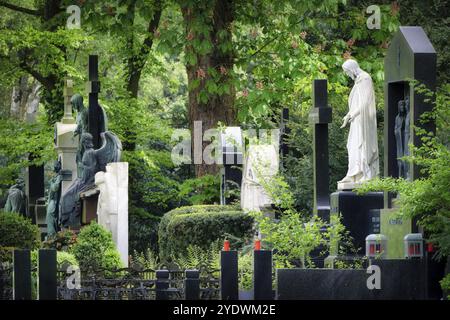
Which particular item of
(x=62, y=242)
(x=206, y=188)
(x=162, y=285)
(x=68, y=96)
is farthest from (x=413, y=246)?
(x=68, y=96)

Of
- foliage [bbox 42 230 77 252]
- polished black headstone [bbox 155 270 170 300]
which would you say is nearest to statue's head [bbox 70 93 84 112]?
foliage [bbox 42 230 77 252]

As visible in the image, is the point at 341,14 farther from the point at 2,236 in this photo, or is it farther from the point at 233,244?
the point at 2,236

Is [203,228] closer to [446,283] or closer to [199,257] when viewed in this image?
[199,257]

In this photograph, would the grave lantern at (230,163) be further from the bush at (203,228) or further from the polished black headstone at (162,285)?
the polished black headstone at (162,285)

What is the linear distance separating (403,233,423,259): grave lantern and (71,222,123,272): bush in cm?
536

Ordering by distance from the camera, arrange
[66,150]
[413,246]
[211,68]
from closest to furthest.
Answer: [413,246] → [66,150] → [211,68]

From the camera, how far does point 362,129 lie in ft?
73.4

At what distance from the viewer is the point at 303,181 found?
1016 inches

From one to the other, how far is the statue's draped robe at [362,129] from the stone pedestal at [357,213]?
676 mm

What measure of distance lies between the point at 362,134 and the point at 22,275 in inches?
345

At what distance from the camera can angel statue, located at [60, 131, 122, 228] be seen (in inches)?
1006

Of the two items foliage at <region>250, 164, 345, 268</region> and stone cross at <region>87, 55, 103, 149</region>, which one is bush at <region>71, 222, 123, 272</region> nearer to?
foliage at <region>250, 164, 345, 268</region>

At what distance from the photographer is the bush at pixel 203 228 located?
2434 cm
